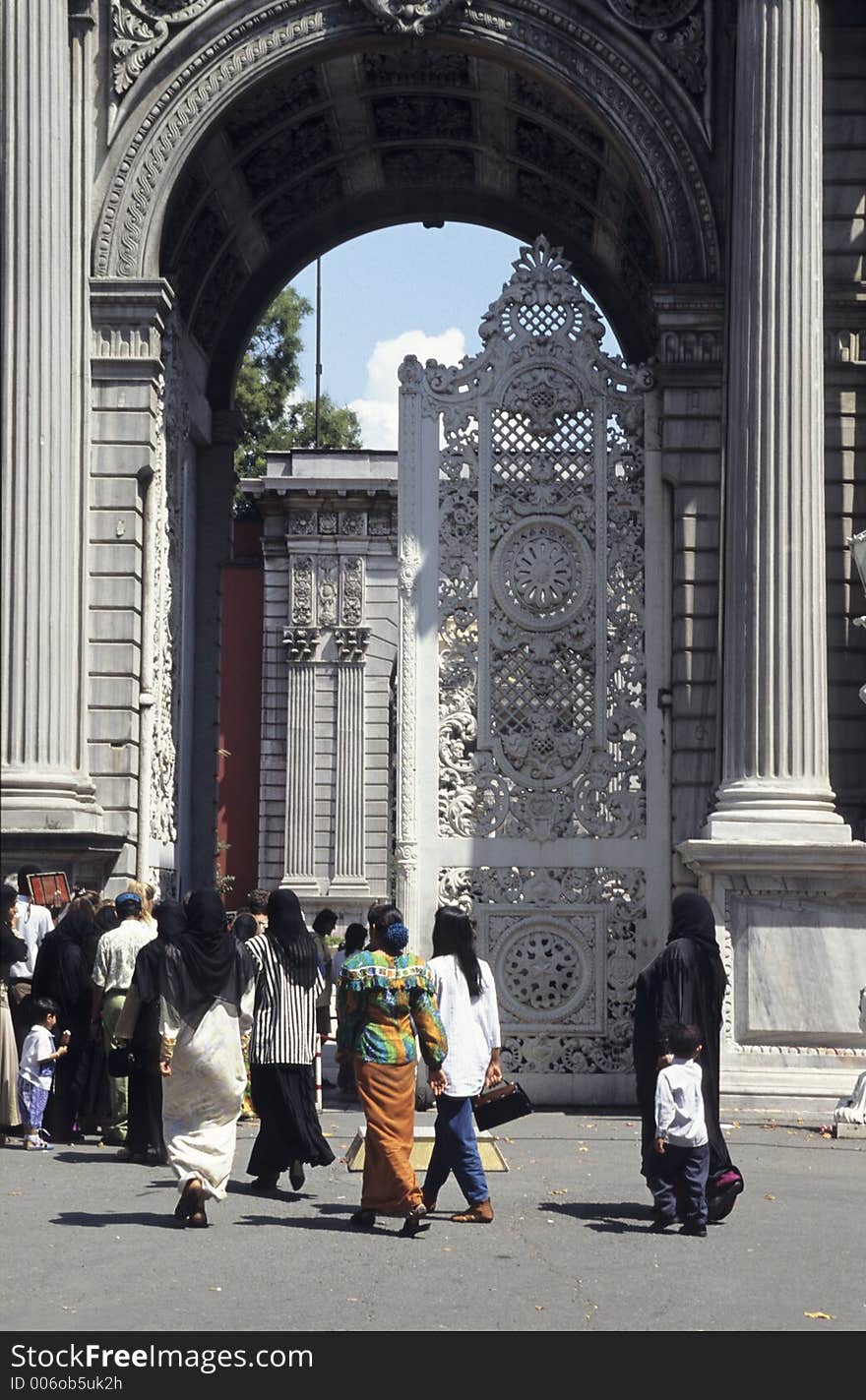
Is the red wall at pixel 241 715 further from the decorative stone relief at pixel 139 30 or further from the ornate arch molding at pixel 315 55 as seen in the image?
the decorative stone relief at pixel 139 30

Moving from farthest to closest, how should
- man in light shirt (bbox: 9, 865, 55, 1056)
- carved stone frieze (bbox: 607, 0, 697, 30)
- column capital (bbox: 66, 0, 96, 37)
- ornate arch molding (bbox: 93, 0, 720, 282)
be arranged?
carved stone frieze (bbox: 607, 0, 697, 30) → ornate arch molding (bbox: 93, 0, 720, 282) → column capital (bbox: 66, 0, 96, 37) → man in light shirt (bbox: 9, 865, 55, 1056)

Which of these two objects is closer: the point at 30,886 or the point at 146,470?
the point at 30,886

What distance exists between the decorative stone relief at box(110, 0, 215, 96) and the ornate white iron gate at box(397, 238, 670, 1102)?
3.63m

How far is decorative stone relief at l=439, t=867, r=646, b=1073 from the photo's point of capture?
1912 centimetres

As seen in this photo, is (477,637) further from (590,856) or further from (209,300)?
(209,300)

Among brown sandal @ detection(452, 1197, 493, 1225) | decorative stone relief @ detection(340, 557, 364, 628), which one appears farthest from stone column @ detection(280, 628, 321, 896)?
brown sandal @ detection(452, 1197, 493, 1225)

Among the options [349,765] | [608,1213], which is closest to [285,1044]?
[608,1213]

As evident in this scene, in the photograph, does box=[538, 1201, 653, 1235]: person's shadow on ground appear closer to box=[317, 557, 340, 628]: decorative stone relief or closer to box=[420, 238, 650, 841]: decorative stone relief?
box=[420, 238, 650, 841]: decorative stone relief

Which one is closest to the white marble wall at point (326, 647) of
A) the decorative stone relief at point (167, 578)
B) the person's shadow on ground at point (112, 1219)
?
the decorative stone relief at point (167, 578)

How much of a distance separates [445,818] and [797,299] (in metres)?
5.00

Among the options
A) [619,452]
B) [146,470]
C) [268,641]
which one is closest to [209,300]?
[146,470]

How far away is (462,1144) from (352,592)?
33.8m

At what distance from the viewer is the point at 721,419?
779 inches

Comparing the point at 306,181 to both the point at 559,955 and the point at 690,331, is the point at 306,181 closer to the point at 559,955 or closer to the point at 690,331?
the point at 690,331
